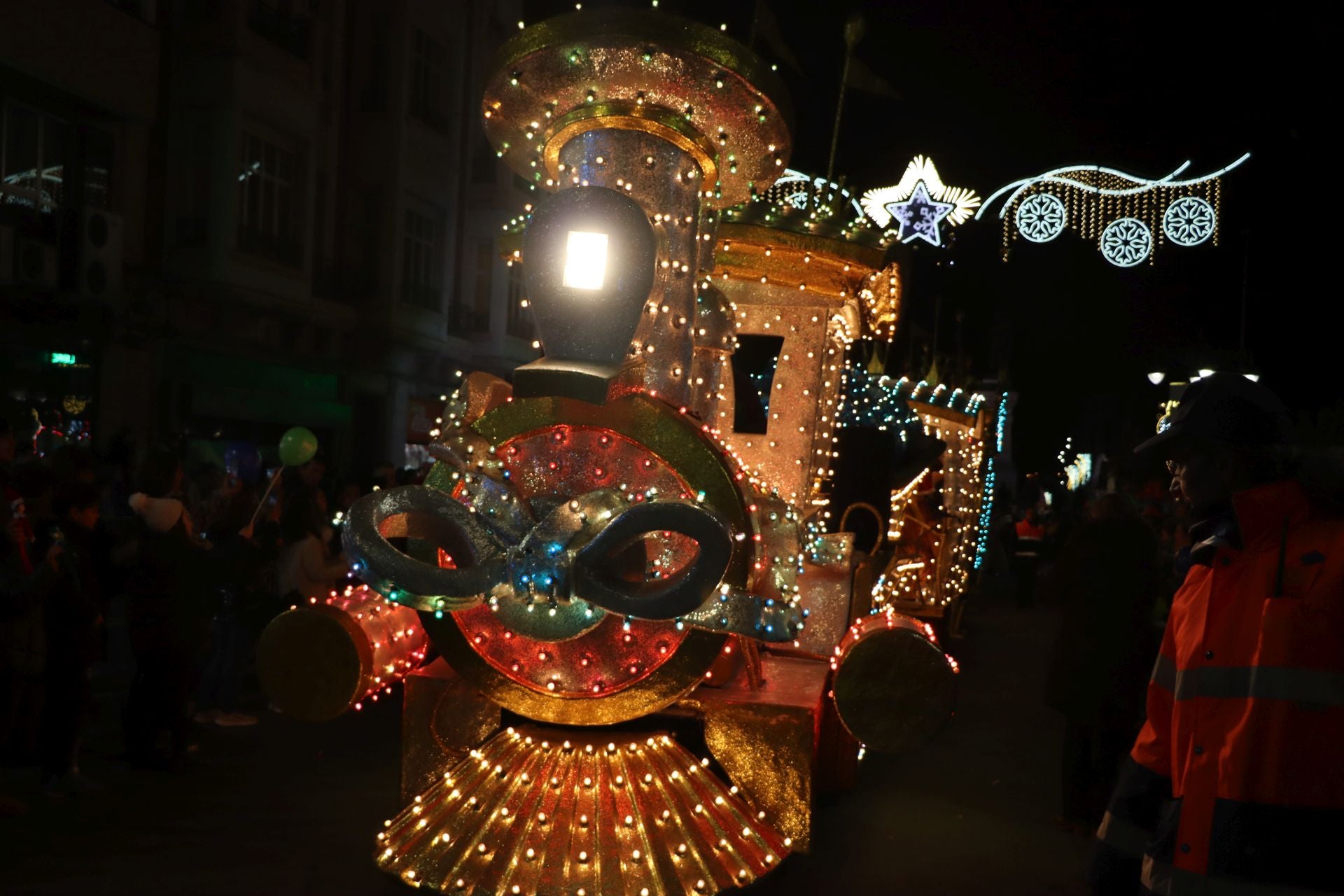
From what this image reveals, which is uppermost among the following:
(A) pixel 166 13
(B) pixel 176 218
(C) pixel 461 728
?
(A) pixel 166 13

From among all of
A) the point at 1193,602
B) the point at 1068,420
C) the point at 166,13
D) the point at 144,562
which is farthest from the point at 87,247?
the point at 1068,420

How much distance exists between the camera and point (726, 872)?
3.44 m

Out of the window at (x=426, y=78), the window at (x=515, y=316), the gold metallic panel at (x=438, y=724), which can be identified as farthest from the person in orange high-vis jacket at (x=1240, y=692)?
the window at (x=515, y=316)

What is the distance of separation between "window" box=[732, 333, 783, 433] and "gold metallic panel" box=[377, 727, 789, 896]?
5.32ft

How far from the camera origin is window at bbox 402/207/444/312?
69.9ft

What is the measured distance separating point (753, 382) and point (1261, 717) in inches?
187

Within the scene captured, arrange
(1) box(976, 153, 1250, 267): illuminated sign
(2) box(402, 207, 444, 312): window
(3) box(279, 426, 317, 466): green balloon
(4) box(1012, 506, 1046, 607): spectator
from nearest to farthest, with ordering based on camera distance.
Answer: (3) box(279, 426, 317, 466): green balloon, (1) box(976, 153, 1250, 267): illuminated sign, (4) box(1012, 506, 1046, 607): spectator, (2) box(402, 207, 444, 312): window

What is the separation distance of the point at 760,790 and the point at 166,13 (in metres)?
16.1

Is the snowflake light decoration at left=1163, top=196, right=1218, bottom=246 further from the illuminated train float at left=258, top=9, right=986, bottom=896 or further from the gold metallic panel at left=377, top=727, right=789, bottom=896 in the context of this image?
the gold metallic panel at left=377, top=727, right=789, bottom=896

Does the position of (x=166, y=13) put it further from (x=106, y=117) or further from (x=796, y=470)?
(x=796, y=470)

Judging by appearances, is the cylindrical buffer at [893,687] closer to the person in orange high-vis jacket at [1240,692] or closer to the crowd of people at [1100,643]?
the person in orange high-vis jacket at [1240,692]

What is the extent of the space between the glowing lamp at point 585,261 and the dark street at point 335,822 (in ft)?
7.77

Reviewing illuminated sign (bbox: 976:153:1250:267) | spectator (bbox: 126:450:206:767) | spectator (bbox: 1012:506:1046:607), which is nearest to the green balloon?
spectator (bbox: 126:450:206:767)

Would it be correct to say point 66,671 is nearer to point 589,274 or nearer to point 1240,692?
point 589,274
